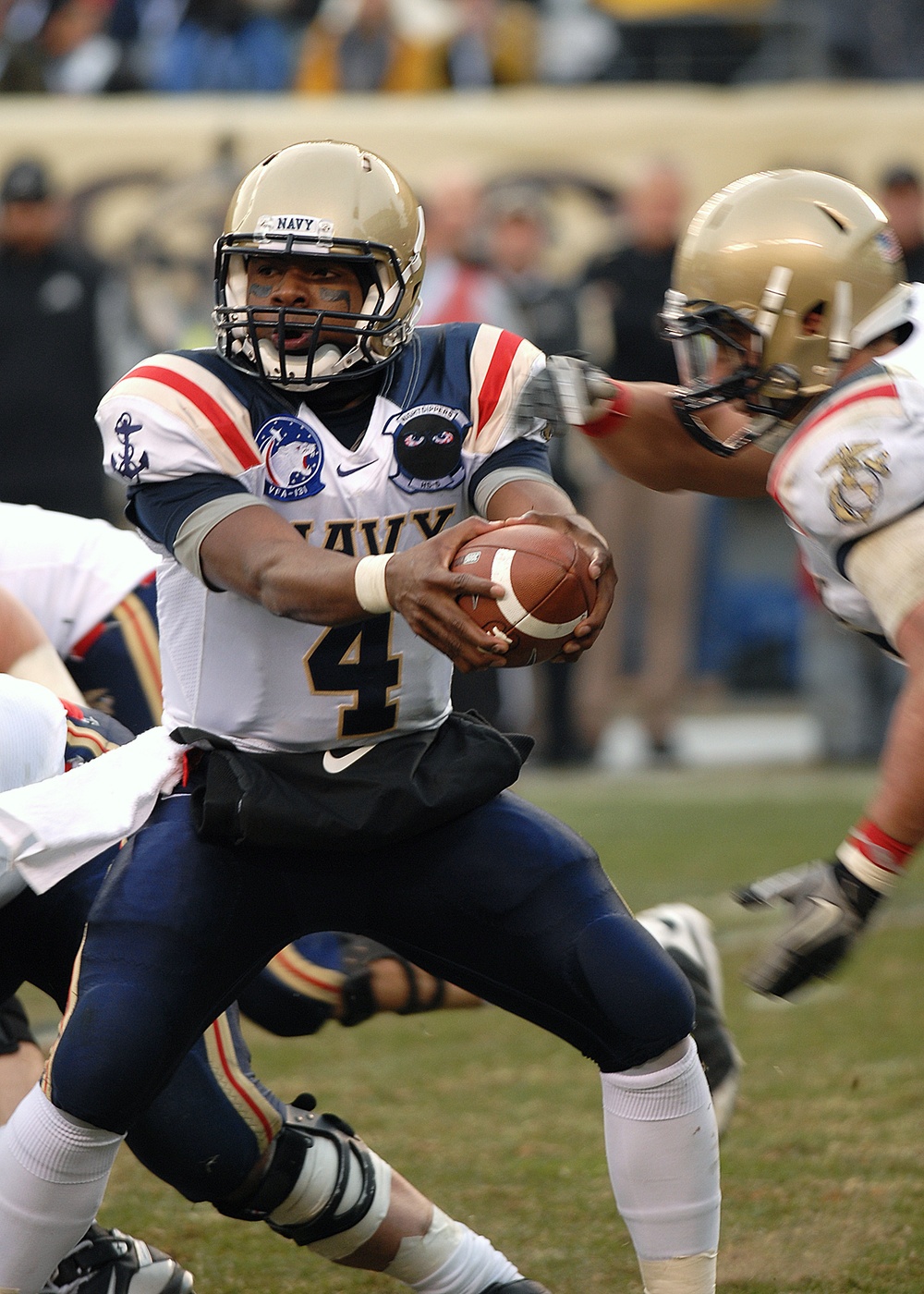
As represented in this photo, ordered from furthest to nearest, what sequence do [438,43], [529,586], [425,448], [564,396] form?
[438,43]
[564,396]
[425,448]
[529,586]

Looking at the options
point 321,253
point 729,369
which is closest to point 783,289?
point 729,369

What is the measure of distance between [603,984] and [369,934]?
1.26 feet

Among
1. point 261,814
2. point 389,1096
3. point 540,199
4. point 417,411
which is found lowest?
point 389,1096

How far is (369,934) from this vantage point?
9.38ft

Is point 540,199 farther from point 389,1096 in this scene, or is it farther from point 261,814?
point 261,814

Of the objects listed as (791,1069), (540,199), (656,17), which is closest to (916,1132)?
(791,1069)

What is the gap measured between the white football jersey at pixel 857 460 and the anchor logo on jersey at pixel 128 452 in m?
0.88

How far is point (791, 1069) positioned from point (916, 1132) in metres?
0.57

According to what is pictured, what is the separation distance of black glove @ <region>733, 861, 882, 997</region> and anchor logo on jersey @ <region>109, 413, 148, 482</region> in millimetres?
1063

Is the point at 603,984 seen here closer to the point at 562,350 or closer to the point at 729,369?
the point at 729,369

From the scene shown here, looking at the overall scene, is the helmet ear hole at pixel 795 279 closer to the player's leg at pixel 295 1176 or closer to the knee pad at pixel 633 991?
the knee pad at pixel 633 991

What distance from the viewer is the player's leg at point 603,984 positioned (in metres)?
2.69

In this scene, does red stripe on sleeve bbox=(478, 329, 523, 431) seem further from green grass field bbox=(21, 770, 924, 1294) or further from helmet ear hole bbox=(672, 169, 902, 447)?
green grass field bbox=(21, 770, 924, 1294)

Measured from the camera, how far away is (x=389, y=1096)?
14.6 ft
